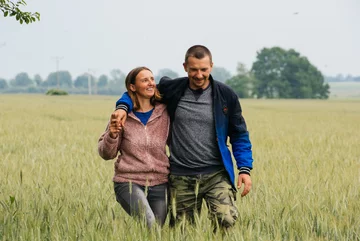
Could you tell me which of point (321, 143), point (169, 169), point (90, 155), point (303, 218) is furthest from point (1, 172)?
point (321, 143)

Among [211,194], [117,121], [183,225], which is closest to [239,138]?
[211,194]

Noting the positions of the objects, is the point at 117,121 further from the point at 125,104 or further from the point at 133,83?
the point at 133,83

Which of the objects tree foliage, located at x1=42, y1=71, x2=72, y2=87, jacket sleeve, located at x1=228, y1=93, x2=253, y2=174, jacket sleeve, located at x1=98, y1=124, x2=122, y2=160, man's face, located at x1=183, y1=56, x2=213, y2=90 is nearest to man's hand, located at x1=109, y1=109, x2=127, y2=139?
jacket sleeve, located at x1=98, y1=124, x2=122, y2=160

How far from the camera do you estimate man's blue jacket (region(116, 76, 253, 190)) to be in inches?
143

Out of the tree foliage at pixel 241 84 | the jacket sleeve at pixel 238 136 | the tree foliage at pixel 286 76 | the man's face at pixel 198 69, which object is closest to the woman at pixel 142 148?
the man's face at pixel 198 69

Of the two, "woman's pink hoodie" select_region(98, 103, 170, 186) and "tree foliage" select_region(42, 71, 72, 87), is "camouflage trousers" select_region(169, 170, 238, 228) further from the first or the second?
"tree foliage" select_region(42, 71, 72, 87)

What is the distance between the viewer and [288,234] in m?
3.72

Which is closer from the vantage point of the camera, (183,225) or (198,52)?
(183,225)

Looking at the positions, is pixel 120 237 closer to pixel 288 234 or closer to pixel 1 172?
pixel 288 234

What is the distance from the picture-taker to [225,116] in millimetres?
3682

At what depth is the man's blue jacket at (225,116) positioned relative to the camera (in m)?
3.63

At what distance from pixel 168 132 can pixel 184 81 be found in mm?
354

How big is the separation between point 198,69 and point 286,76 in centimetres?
8447

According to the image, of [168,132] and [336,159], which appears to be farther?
[336,159]
